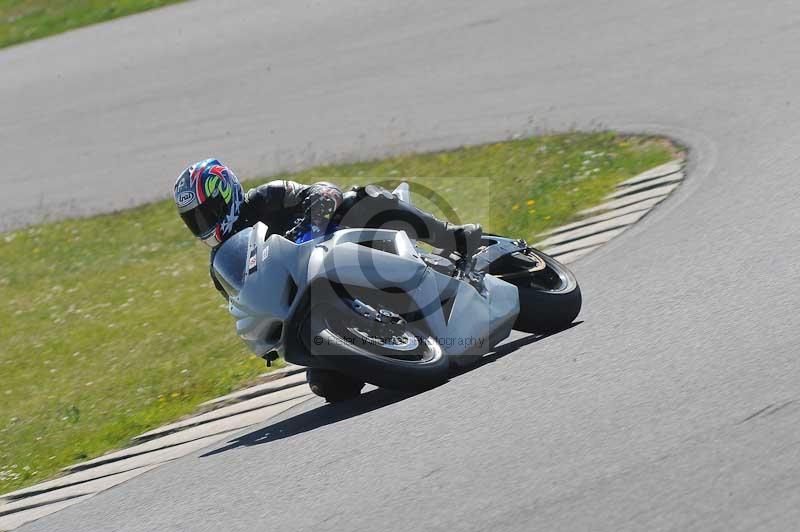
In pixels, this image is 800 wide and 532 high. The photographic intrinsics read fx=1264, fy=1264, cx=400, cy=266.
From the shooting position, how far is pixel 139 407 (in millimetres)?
8648

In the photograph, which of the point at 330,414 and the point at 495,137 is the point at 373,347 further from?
the point at 495,137

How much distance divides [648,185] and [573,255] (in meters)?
1.36

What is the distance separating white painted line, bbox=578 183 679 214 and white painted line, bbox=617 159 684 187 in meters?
0.34

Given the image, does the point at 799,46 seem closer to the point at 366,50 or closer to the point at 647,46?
the point at 647,46

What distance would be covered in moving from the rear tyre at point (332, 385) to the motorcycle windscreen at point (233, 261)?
0.71 metres

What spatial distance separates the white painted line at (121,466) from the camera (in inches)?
283

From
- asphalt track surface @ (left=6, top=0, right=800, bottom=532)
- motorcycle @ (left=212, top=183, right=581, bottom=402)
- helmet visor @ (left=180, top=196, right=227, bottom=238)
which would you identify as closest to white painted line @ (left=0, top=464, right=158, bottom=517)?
asphalt track surface @ (left=6, top=0, right=800, bottom=532)

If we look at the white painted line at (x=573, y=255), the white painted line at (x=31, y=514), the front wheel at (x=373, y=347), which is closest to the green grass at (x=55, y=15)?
the white painted line at (x=573, y=255)

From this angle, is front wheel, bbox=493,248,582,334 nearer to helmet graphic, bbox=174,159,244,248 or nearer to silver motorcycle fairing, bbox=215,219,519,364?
silver motorcycle fairing, bbox=215,219,519,364

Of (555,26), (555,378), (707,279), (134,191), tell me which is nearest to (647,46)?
(555,26)

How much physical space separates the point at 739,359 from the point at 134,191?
9.49 m

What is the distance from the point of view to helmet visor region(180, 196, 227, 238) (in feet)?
22.1

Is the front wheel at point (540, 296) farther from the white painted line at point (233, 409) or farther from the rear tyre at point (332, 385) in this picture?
the white painted line at point (233, 409)

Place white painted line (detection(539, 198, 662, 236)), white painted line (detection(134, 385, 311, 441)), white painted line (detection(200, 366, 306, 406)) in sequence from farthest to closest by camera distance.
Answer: white painted line (detection(539, 198, 662, 236)) → white painted line (detection(200, 366, 306, 406)) → white painted line (detection(134, 385, 311, 441))
